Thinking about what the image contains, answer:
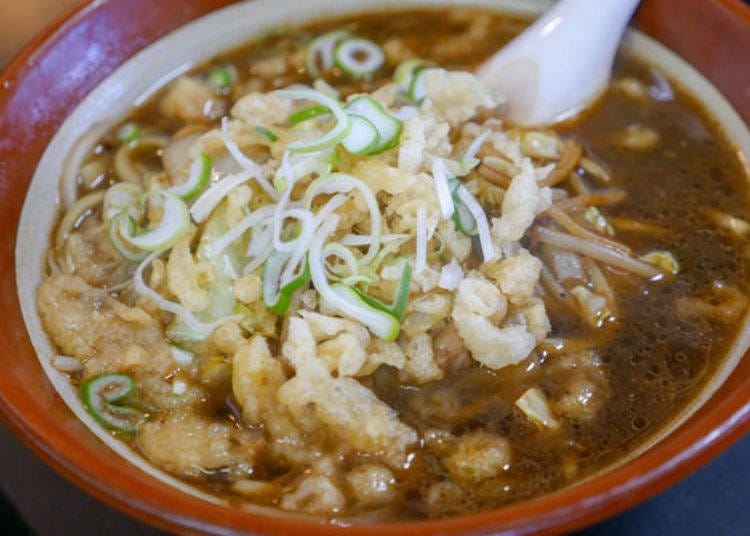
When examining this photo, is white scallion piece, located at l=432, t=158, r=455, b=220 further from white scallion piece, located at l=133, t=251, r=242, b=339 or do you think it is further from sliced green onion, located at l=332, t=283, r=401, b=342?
white scallion piece, located at l=133, t=251, r=242, b=339

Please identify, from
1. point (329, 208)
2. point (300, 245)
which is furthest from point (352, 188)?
point (300, 245)

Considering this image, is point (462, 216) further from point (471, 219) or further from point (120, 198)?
point (120, 198)

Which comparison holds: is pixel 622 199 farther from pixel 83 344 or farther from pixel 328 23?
pixel 83 344

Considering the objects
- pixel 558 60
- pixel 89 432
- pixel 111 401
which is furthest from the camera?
pixel 558 60

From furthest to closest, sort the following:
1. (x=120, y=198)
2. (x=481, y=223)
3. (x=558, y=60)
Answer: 1. (x=558, y=60)
2. (x=120, y=198)
3. (x=481, y=223)

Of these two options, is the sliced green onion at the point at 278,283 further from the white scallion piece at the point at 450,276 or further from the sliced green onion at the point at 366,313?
the white scallion piece at the point at 450,276

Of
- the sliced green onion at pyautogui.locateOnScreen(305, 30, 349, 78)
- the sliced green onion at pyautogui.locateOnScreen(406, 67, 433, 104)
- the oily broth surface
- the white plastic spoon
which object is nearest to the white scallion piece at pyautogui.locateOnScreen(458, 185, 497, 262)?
the oily broth surface
